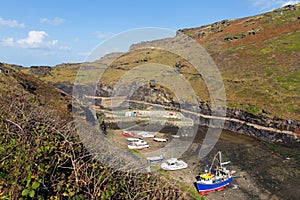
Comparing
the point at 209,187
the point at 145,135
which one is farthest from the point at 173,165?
the point at 145,135

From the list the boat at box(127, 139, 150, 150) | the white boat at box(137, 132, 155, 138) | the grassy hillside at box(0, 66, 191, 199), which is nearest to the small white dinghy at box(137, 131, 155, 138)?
the white boat at box(137, 132, 155, 138)

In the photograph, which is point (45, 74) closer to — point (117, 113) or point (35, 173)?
point (117, 113)

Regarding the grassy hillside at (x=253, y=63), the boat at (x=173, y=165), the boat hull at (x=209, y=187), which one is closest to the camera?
the boat hull at (x=209, y=187)

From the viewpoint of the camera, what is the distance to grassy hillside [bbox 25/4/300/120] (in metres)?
53.6

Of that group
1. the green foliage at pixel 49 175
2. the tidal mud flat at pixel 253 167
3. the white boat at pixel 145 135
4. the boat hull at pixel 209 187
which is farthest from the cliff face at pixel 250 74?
the green foliage at pixel 49 175

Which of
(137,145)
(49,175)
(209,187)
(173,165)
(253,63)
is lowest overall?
(209,187)

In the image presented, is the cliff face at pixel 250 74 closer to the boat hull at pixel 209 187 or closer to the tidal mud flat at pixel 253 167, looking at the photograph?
the tidal mud flat at pixel 253 167

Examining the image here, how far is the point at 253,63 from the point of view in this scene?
245ft

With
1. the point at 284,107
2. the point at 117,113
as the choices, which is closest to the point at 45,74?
the point at 117,113

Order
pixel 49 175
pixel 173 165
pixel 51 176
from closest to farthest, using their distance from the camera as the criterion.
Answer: pixel 51 176
pixel 49 175
pixel 173 165

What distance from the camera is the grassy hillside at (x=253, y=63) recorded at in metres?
53.6

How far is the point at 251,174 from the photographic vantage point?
95.1 feet

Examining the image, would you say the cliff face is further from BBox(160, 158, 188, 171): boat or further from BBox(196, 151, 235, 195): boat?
BBox(196, 151, 235, 195): boat

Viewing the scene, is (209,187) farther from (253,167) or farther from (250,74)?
(250,74)
